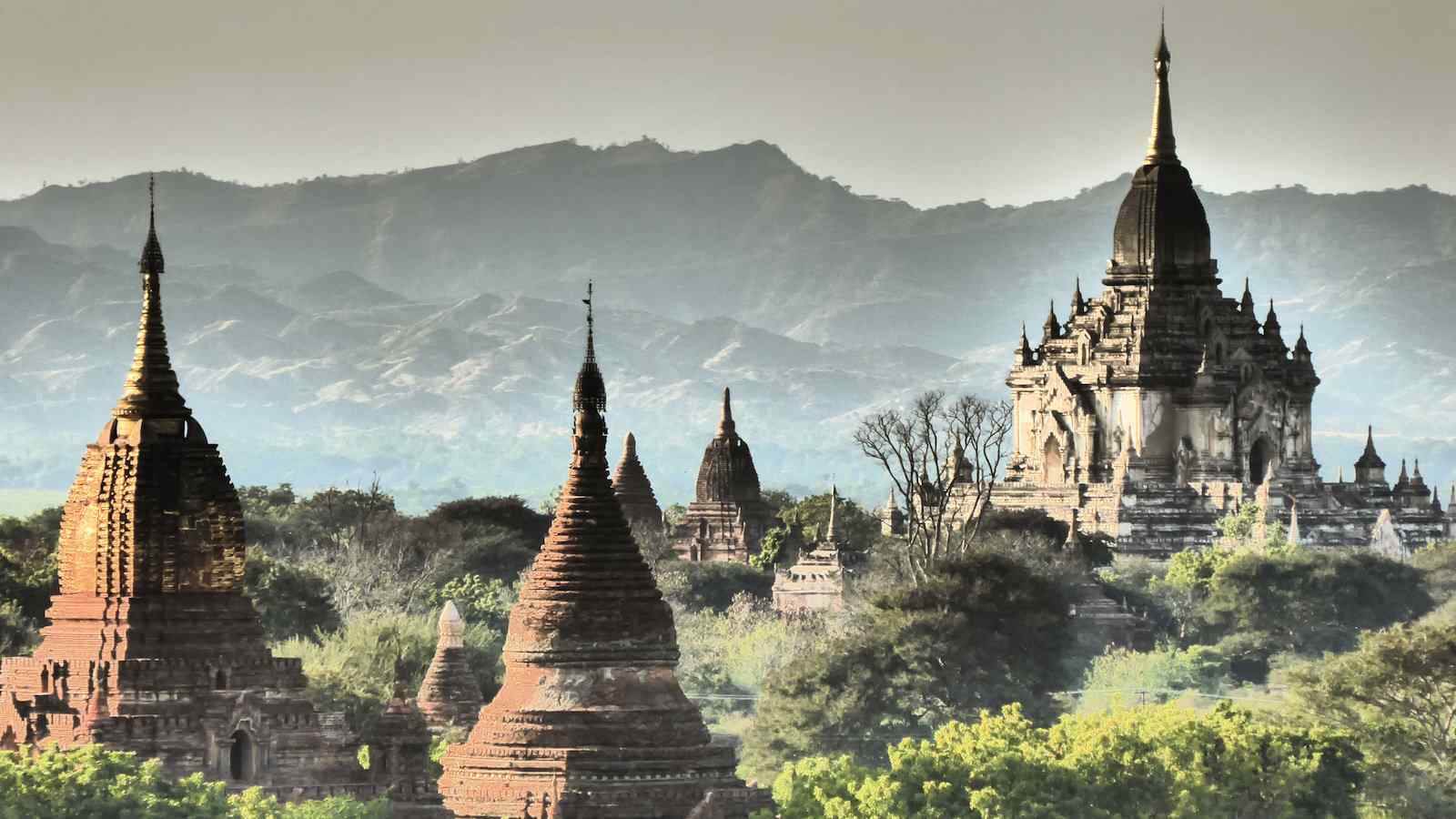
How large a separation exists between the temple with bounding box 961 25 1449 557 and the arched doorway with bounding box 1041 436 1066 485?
0.03 metres

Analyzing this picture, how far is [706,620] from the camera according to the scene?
378 feet

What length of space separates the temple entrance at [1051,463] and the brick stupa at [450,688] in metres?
65.6

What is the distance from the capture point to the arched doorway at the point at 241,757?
64312mm

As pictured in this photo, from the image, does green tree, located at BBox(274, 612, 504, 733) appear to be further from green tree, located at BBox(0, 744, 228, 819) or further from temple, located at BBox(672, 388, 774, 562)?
temple, located at BBox(672, 388, 774, 562)

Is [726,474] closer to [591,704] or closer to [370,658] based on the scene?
[370,658]

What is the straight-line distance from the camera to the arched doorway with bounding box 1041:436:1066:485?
139 m

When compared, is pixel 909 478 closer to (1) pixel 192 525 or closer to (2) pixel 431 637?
(2) pixel 431 637

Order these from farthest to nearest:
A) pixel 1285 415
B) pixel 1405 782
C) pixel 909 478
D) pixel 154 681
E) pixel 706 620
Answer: pixel 1285 415 → pixel 909 478 → pixel 706 620 → pixel 1405 782 → pixel 154 681

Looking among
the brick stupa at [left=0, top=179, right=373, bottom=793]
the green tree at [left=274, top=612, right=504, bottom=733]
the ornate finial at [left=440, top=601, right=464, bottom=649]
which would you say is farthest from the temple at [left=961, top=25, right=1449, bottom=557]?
the brick stupa at [left=0, top=179, right=373, bottom=793]

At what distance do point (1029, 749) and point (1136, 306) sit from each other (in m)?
70.4

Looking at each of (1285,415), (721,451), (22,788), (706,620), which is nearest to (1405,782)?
(22,788)

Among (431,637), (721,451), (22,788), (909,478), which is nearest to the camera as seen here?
(22,788)

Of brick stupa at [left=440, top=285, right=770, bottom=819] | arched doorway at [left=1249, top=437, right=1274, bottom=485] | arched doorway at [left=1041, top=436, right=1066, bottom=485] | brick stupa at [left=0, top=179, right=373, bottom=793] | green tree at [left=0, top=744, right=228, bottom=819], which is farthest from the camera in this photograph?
arched doorway at [left=1041, top=436, right=1066, bottom=485]

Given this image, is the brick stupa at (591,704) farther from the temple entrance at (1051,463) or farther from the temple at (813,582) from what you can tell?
the temple entrance at (1051,463)
